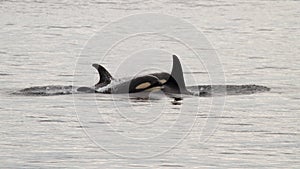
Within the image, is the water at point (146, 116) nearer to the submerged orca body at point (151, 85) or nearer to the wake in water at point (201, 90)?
the wake in water at point (201, 90)

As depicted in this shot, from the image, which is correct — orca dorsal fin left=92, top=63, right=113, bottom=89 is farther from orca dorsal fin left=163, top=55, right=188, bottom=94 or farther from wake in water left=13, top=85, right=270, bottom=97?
orca dorsal fin left=163, top=55, right=188, bottom=94

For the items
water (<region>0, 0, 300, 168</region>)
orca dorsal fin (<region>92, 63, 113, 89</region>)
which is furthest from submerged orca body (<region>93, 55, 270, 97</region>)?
water (<region>0, 0, 300, 168</region>)

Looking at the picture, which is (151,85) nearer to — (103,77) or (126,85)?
(126,85)

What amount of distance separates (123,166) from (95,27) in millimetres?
19125

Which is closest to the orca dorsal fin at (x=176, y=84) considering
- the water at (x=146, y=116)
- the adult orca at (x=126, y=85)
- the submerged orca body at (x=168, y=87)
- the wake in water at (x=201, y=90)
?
the submerged orca body at (x=168, y=87)

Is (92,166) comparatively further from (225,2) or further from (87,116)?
(225,2)

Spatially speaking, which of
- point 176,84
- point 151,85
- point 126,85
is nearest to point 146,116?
point 151,85

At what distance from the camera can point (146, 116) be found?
1714 cm

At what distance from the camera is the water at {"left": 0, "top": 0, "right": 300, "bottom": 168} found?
13.7 m

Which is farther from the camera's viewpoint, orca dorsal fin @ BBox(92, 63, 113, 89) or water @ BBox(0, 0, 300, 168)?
orca dorsal fin @ BBox(92, 63, 113, 89)

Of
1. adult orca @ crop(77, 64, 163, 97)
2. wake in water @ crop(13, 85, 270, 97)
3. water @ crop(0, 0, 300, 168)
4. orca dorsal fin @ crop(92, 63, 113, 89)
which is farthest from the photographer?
orca dorsal fin @ crop(92, 63, 113, 89)

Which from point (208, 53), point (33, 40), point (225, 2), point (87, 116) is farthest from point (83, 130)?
point (225, 2)

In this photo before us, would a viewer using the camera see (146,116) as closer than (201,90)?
Yes

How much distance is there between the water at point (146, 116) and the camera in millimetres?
13734
